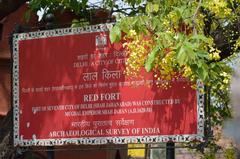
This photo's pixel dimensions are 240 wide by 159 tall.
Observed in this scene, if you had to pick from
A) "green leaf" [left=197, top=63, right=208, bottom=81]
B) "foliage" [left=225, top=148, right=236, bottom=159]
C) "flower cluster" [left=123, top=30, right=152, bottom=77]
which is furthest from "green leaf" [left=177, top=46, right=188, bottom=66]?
"foliage" [left=225, top=148, right=236, bottom=159]

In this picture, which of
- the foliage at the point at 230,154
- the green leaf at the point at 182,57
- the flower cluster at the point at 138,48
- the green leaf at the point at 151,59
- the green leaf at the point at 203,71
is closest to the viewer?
the green leaf at the point at 182,57

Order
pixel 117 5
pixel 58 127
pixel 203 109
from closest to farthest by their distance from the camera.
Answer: pixel 203 109 < pixel 58 127 < pixel 117 5

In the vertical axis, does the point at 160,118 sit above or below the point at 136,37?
below

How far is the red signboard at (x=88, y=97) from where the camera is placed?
545 cm

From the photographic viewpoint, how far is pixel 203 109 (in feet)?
17.4

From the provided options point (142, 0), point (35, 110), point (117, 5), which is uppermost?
point (117, 5)

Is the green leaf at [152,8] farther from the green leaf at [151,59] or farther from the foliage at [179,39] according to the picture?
the green leaf at [151,59]

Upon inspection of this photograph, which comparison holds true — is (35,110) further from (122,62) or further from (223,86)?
(223,86)

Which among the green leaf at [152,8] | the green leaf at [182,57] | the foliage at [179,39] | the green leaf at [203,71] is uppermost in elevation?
the green leaf at [152,8]

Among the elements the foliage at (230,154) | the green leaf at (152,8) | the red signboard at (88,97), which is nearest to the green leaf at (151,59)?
the green leaf at (152,8)

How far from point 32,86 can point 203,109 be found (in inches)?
79.0

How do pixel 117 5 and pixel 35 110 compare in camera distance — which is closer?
pixel 35 110

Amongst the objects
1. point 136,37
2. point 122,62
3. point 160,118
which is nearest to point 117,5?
point 122,62

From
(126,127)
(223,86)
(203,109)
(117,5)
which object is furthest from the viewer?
(117,5)
